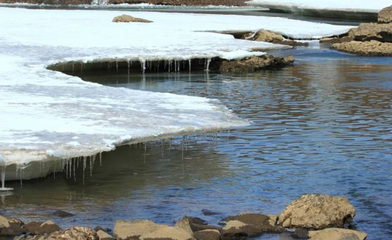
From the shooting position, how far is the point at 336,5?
4053 centimetres

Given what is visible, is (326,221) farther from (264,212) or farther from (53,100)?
(53,100)

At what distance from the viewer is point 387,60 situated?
24656 mm

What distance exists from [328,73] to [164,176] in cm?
1117

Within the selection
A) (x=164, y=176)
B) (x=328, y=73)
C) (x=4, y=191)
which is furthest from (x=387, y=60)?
(x=4, y=191)

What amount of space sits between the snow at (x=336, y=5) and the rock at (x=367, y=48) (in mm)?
11482

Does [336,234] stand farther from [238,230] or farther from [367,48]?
[367,48]

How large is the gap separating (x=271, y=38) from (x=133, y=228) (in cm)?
2028

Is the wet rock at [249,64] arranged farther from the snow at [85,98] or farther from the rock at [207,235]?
the rock at [207,235]

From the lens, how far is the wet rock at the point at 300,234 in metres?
8.46

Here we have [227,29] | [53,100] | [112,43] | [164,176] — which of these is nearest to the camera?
[164,176]

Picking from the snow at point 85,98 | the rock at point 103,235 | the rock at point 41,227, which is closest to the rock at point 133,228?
the rock at point 103,235

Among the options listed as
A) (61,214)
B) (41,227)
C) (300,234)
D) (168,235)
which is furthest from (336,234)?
(61,214)

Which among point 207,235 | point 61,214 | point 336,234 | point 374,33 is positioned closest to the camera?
point 336,234

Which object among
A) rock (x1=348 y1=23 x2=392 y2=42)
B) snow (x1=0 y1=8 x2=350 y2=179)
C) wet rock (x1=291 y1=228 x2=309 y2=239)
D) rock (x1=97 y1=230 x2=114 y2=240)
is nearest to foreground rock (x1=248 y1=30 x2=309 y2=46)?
snow (x1=0 y1=8 x2=350 y2=179)
